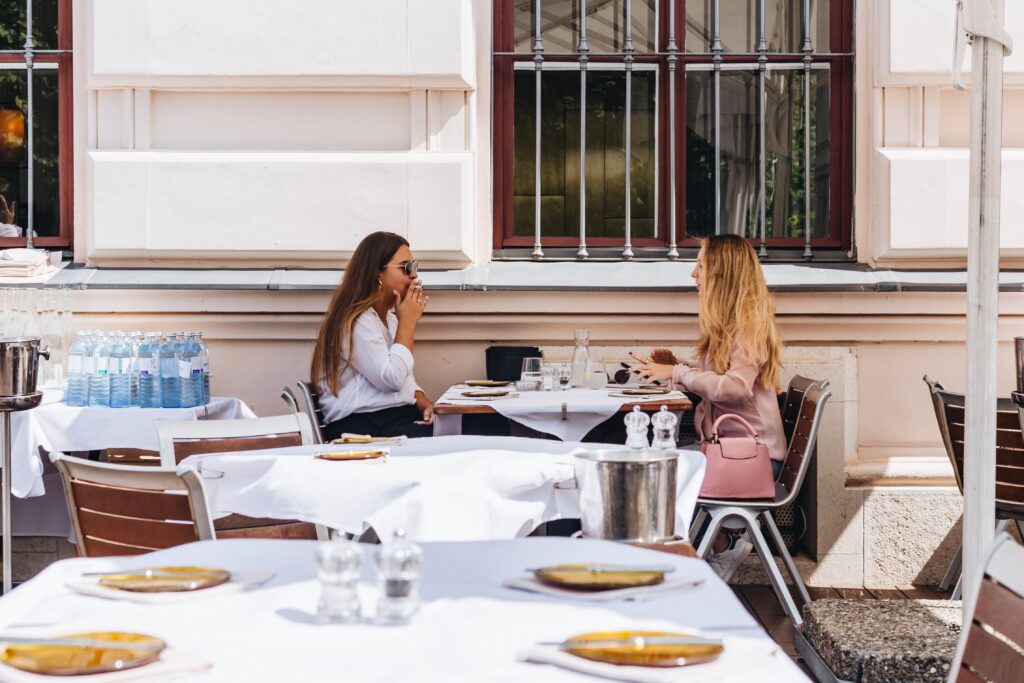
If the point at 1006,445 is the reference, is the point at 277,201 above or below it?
above

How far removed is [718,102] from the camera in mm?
5723

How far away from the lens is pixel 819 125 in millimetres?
5773

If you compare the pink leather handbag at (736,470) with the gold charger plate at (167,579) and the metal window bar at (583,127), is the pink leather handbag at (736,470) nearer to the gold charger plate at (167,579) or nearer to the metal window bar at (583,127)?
the metal window bar at (583,127)

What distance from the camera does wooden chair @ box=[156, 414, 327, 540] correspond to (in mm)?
3492

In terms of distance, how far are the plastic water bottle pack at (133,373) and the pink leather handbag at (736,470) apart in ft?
6.71

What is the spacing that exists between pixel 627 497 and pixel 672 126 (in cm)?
385

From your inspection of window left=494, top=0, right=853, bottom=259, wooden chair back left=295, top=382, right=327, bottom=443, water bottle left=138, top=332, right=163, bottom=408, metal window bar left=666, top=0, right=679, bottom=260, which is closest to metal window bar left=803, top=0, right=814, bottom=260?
window left=494, top=0, right=853, bottom=259

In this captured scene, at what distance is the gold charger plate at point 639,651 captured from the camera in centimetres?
139

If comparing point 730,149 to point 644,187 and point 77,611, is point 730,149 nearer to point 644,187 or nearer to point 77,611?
point 644,187

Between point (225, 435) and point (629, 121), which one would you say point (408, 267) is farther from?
point (225, 435)

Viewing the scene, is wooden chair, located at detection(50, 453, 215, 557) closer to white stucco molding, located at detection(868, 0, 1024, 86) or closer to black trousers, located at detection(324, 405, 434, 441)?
black trousers, located at detection(324, 405, 434, 441)

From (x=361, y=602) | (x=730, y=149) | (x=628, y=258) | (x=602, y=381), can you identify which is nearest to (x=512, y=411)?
(x=602, y=381)

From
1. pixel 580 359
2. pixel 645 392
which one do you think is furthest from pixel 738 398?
pixel 580 359

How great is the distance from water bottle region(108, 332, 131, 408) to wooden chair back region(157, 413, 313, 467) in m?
1.08
